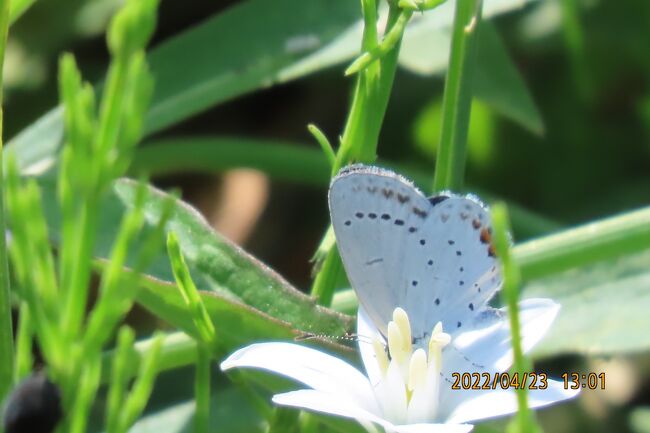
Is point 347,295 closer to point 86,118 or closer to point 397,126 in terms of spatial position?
point 86,118

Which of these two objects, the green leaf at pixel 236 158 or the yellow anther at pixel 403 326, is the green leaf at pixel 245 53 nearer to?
the green leaf at pixel 236 158

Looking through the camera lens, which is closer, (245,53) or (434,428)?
(434,428)

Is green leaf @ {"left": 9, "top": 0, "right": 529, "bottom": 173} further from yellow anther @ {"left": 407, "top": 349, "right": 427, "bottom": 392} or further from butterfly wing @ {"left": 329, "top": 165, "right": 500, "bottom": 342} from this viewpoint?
yellow anther @ {"left": 407, "top": 349, "right": 427, "bottom": 392}

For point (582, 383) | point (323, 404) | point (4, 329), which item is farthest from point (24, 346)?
point (582, 383)

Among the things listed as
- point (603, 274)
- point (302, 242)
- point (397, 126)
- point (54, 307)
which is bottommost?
point (54, 307)

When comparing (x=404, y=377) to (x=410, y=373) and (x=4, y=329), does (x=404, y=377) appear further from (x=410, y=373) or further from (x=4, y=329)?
(x=4, y=329)

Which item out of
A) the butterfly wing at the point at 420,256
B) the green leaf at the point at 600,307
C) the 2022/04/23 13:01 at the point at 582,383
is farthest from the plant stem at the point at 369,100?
the green leaf at the point at 600,307

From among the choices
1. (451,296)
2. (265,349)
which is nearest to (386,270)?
(451,296)

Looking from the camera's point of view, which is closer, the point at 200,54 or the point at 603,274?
the point at 603,274
